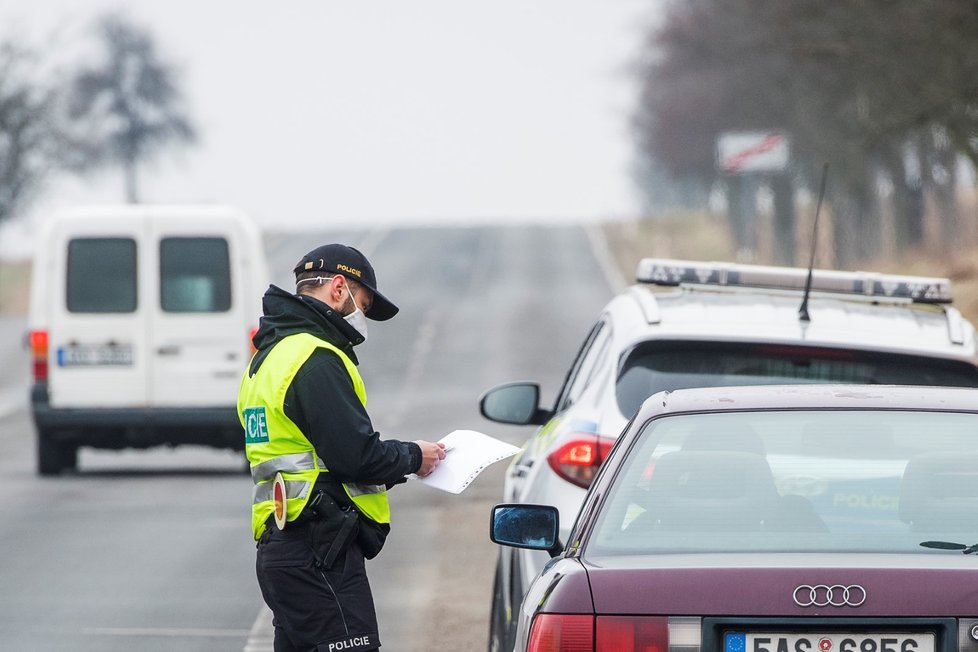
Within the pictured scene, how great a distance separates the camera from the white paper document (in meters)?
5.64

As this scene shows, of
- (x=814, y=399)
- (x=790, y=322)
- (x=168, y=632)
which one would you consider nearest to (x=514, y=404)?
(x=790, y=322)

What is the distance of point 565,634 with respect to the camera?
→ 423cm

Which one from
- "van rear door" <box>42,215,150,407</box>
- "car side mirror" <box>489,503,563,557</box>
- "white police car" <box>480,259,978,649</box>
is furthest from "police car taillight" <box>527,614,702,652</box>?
"van rear door" <box>42,215,150,407</box>

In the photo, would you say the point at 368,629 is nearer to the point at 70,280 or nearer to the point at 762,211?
the point at 70,280

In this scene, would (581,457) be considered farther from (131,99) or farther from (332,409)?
(131,99)

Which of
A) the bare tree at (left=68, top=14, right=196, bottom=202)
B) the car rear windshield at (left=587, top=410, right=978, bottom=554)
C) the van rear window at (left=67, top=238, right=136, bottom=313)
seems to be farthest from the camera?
the bare tree at (left=68, top=14, right=196, bottom=202)

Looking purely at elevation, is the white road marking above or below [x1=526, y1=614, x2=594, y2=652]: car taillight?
below

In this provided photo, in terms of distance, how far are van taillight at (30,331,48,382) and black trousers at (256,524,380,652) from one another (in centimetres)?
1173

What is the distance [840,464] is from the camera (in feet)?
15.5

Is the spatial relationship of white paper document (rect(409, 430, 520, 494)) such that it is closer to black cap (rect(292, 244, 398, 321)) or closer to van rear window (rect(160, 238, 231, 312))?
black cap (rect(292, 244, 398, 321))

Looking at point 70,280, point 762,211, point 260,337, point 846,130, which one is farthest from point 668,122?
point 260,337

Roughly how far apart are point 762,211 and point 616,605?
55.5m

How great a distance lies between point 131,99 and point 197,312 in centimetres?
5959

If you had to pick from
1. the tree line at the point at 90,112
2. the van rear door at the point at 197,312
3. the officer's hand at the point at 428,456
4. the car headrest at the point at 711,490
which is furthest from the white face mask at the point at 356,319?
the tree line at the point at 90,112
